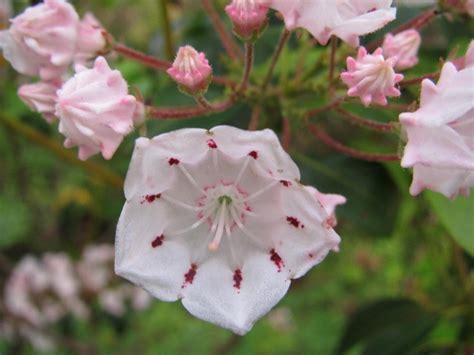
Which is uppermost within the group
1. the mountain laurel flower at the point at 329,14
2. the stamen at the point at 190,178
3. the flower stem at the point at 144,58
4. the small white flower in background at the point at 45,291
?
the mountain laurel flower at the point at 329,14

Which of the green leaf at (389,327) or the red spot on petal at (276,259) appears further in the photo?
the green leaf at (389,327)

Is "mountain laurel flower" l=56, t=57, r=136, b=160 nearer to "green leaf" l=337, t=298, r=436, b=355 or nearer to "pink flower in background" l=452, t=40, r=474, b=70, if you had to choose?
"pink flower in background" l=452, t=40, r=474, b=70

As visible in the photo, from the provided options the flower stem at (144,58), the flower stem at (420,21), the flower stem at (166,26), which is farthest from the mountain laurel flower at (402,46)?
the flower stem at (166,26)

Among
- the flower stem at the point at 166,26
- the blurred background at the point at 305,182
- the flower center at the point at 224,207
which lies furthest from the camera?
the flower stem at the point at 166,26

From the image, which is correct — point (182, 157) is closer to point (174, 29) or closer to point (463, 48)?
point (463, 48)

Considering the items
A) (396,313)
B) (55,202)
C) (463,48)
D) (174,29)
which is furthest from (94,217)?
(463,48)

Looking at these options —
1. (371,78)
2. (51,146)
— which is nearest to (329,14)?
(371,78)

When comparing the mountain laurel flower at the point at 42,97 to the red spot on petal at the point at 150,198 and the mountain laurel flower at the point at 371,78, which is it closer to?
the red spot on petal at the point at 150,198
